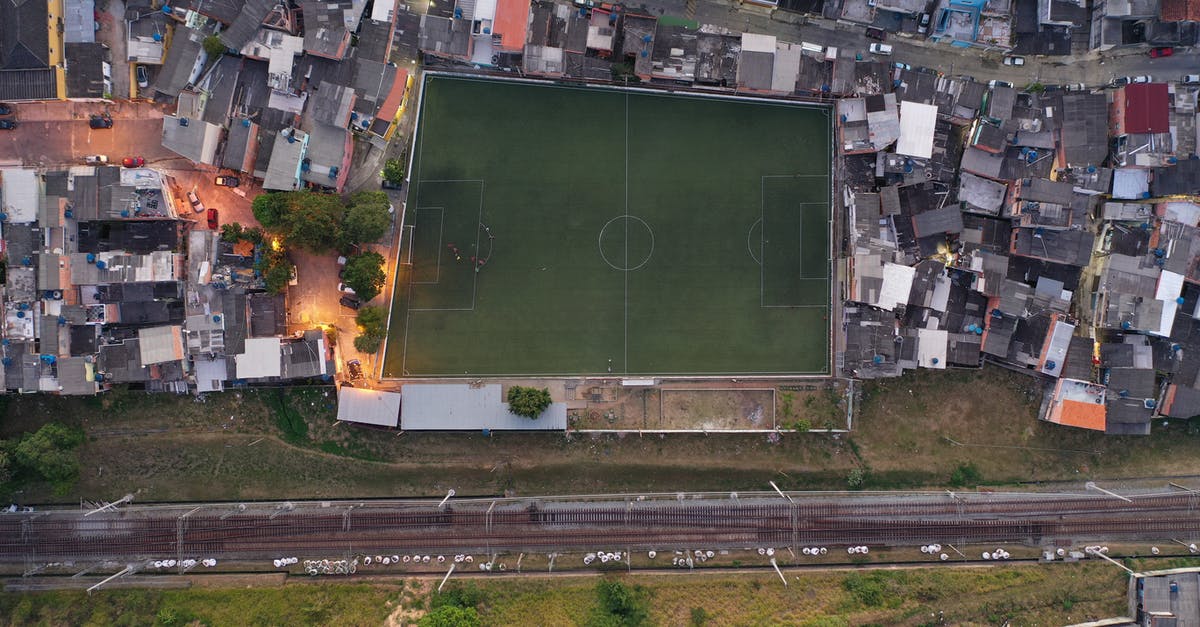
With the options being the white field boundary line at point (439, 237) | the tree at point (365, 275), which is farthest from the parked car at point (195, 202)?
the white field boundary line at point (439, 237)

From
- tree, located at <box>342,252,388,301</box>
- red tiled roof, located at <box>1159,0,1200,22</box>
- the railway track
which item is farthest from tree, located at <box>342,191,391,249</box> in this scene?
red tiled roof, located at <box>1159,0,1200,22</box>

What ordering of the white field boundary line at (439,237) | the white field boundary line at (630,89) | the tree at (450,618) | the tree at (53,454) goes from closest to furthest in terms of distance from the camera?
1. the tree at (450,618)
2. the tree at (53,454)
3. the white field boundary line at (439,237)
4. the white field boundary line at (630,89)

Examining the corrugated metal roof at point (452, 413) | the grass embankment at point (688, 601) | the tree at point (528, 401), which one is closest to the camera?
the tree at point (528, 401)

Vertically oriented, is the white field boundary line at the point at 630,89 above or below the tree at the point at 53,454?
above

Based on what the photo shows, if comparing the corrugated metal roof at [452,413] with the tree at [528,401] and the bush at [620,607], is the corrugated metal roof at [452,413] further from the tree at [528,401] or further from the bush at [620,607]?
the bush at [620,607]

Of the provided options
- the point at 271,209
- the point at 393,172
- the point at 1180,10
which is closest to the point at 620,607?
the point at 393,172

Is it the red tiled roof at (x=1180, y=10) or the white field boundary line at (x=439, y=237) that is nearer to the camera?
the red tiled roof at (x=1180, y=10)

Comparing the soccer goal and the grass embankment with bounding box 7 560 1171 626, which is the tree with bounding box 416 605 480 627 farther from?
the soccer goal

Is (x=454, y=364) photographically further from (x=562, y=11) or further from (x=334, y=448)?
(x=562, y=11)
